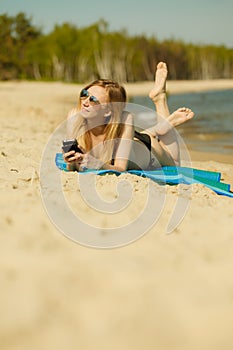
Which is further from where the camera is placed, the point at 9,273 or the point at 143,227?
the point at 143,227

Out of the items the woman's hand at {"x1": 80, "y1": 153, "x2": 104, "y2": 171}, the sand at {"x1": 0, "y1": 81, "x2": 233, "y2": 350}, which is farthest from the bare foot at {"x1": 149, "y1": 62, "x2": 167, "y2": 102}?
the sand at {"x1": 0, "y1": 81, "x2": 233, "y2": 350}

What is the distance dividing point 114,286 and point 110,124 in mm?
2090

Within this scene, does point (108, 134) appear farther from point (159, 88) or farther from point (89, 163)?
point (159, 88)

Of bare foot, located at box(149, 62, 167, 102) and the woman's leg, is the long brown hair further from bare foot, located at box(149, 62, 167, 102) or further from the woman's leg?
bare foot, located at box(149, 62, 167, 102)

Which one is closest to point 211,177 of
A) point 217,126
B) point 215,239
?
point 215,239

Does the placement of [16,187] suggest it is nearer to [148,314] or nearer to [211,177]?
[148,314]

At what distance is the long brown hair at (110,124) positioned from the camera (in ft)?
11.6

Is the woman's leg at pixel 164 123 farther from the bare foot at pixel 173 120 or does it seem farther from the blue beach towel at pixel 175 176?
the blue beach towel at pixel 175 176

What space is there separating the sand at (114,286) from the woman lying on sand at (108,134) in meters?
1.09

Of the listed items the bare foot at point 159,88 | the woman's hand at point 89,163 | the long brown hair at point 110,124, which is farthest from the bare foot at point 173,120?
the woman's hand at point 89,163

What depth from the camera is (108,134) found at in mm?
3555

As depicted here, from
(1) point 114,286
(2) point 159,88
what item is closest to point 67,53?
(2) point 159,88

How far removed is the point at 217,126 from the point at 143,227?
7803mm

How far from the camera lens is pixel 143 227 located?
2.28 metres
